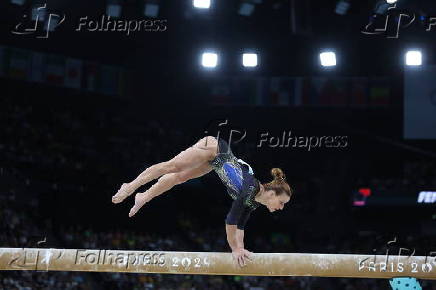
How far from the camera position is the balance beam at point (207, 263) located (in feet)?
28.1

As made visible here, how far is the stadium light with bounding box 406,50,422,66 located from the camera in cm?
1625

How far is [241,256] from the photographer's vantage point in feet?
27.3

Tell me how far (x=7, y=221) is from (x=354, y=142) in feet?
38.8

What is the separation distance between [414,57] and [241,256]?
32.0ft

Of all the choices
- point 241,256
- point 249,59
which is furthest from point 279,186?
point 249,59

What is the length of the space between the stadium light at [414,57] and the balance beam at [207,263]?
848 cm

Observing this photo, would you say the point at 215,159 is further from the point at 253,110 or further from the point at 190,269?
the point at 253,110

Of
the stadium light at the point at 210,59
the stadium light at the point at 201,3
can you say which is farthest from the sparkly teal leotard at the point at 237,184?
the stadium light at the point at 210,59

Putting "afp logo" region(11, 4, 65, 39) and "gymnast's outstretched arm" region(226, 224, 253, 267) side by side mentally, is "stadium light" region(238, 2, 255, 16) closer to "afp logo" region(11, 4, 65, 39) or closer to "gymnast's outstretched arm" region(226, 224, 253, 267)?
"afp logo" region(11, 4, 65, 39)

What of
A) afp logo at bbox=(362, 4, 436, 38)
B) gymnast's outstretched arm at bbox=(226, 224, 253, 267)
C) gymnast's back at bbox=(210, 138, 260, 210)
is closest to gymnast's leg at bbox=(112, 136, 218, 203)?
gymnast's back at bbox=(210, 138, 260, 210)

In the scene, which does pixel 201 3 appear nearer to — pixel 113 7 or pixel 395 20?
pixel 113 7

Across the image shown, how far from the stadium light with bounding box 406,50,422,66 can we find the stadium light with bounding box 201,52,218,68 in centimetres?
469

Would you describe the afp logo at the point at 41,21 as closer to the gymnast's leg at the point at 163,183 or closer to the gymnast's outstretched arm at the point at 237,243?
the gymnast's leg at the point at 163,183

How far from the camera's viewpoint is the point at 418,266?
28.5 feet
